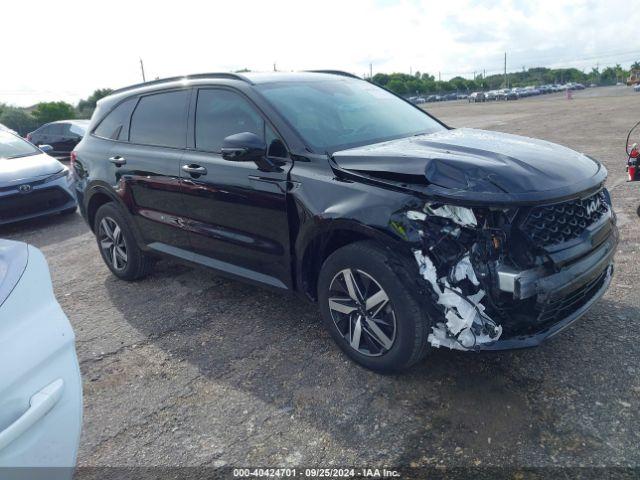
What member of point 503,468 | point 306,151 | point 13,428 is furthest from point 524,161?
point 13,428

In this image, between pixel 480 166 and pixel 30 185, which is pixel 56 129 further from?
pixel 480 166

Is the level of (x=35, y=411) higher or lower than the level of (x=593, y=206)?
lower

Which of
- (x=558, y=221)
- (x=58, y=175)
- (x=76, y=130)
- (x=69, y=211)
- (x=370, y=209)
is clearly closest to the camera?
(x=558, y=221)

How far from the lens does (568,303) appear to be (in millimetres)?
2771

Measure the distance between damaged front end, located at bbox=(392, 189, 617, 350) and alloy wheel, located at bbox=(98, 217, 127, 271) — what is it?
10.7 ft

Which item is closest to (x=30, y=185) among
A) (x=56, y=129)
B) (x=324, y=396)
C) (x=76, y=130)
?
(x=324, y=396)

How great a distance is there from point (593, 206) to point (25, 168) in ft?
25.7

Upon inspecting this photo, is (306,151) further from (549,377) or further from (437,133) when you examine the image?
(549,377)

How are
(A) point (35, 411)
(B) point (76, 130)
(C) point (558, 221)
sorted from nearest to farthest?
1. (A) point (35, 411)
2. (C) point (558, 221)
3. (B) point (76, 130)

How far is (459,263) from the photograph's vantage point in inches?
102

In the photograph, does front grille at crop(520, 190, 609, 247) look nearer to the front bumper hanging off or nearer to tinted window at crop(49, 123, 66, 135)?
the front bumper hanging off

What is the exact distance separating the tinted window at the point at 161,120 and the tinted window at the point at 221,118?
0.21m

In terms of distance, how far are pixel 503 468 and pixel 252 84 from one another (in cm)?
292

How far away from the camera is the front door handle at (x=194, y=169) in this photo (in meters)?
3.83
